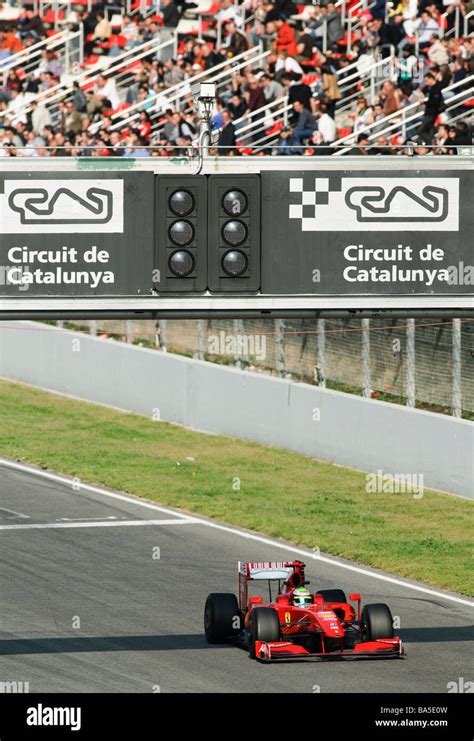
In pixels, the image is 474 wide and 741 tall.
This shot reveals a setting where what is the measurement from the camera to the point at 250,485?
24.2m

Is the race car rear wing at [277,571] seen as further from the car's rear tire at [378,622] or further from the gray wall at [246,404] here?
the gray wall at [246,404]

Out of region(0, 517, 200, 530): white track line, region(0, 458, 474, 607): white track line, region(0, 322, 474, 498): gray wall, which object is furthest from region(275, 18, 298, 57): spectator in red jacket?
region(0, 517, 200, 530): white track line

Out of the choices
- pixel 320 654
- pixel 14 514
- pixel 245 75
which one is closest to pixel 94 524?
pixel 14 514

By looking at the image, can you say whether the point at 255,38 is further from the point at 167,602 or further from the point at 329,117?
the point at 167,602

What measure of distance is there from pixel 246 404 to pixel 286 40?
668cm

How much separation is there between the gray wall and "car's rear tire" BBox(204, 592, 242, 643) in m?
7.40

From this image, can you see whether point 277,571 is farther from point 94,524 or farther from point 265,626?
point 94,524

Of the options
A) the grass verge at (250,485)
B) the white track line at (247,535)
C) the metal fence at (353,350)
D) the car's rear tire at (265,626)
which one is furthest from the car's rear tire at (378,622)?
the metal fence at (353,350)

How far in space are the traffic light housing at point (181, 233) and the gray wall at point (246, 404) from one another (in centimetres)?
900

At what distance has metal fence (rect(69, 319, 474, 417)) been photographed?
2361 cm

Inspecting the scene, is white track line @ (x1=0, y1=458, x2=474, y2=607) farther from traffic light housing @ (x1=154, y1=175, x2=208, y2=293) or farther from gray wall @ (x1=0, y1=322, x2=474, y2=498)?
traffic light housing @ (x1=154, y1=175, x2=208, y2=293)

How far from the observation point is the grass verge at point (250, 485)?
2081cm

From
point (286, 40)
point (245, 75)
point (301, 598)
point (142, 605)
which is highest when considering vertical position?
point (286, 40)
